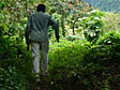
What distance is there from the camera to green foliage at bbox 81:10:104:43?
807 cm

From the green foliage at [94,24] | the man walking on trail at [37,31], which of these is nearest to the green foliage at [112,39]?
the man walking on trail at [37,31]

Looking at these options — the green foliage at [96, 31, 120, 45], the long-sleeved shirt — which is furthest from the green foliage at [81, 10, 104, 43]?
the long-sleeved shirt

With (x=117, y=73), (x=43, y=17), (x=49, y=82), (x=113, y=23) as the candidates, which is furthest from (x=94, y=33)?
(x=113, y=23)

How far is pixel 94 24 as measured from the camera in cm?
813

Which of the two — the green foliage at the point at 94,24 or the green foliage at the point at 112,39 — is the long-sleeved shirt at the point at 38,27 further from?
the green foliage at the point at 94,24

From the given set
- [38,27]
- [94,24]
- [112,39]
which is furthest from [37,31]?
[94,24]

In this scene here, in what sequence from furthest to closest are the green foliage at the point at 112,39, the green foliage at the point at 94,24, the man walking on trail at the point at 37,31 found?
1. the green foliage at the point at 94,24
2. the green foliage at the point at 112,39
3. the man walking on trail at the point at 37,31

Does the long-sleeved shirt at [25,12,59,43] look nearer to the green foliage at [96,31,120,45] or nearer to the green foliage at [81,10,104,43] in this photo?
the green foliage at [96,31,120,45]

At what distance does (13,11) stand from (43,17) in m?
5.04

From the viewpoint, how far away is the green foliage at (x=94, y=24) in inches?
318

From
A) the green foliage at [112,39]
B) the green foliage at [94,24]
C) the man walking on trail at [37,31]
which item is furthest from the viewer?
the green foliage at [94,24]

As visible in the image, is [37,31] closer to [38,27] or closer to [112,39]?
[38,27]

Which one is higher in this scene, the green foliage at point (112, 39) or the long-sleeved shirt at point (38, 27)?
the long-sleeved shirt at point (38, 27)

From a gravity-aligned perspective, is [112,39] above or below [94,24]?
below
